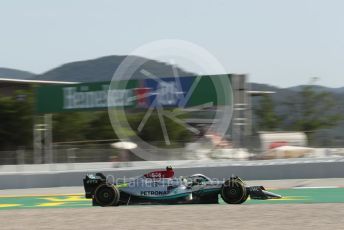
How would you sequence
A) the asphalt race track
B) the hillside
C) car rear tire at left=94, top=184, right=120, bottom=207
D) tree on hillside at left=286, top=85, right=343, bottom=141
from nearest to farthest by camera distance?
the asphalt race track → car rear tire at left=94, top=184, right=120, bottom=207 → tree on hillside at left=286, top=85, right=343, bottom=141 → the hillside

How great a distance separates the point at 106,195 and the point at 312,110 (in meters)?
63.9

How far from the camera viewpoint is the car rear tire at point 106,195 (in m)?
12.1

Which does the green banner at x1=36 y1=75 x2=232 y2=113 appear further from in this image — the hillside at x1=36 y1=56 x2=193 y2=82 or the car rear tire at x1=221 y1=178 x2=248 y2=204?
the hillside at x1=36 y1=56 x2=193 y2=82

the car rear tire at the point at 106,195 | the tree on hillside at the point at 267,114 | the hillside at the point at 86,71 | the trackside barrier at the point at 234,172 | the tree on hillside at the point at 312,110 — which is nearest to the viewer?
the car rear tire at the point at 106,195

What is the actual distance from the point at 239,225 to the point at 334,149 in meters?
12.8

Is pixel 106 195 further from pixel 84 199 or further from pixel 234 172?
pixel 234 172

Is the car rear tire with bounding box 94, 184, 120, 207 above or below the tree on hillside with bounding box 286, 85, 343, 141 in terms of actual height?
below

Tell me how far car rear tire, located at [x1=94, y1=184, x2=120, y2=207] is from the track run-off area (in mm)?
991

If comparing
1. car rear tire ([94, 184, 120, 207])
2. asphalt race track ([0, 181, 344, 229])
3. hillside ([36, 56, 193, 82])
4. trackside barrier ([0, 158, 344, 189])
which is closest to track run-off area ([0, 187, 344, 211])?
asphalt race track ([0, 181, 344, 229])

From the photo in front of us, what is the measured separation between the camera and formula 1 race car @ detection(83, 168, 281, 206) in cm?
1171

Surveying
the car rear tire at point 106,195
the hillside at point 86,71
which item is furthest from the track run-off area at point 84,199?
the hillside at point 86,71

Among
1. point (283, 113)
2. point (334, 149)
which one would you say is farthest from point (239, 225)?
point (283, 113)

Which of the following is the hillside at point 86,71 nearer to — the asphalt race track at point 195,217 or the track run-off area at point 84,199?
the track run-off area at point 84,199

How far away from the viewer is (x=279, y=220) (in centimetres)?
880
